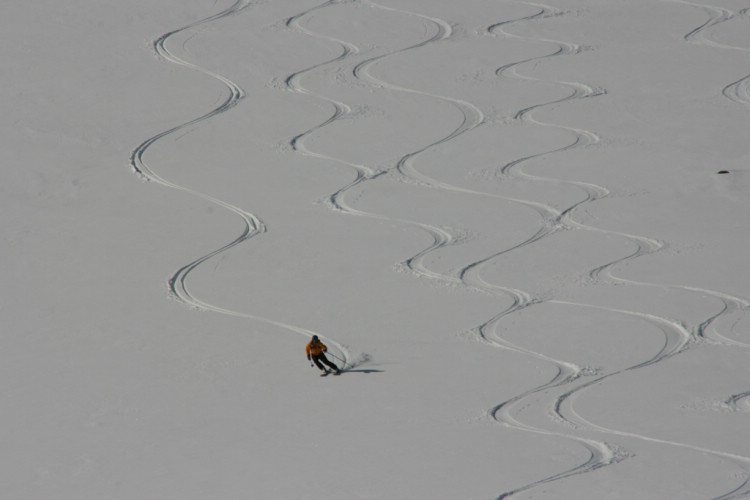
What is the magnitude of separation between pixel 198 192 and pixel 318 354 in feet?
16.8

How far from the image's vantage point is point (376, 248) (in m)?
16.6

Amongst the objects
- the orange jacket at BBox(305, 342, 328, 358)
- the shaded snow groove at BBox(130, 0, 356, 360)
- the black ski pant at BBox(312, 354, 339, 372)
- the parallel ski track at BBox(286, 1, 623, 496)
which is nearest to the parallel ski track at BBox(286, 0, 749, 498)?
the parallel ski track at BBox(286, 1, 623, 496)

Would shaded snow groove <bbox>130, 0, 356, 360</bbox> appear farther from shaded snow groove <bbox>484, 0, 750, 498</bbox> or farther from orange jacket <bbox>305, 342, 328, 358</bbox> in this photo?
shaded snow groove <bbox>484, 0, 750, 498</bbox>

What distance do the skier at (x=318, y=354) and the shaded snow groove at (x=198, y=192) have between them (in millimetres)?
380

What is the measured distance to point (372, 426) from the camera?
1266 cm

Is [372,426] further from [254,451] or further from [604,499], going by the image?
[604,499]

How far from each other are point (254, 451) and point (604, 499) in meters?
3.25

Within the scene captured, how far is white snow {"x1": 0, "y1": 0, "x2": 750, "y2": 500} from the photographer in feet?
39.9

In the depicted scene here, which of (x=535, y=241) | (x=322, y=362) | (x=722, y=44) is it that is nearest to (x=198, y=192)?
(x=535, y=241)

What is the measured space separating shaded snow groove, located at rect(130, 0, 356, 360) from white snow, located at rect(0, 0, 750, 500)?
5 cm

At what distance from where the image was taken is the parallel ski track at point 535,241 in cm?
1238

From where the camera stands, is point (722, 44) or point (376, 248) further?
point (722, 44)

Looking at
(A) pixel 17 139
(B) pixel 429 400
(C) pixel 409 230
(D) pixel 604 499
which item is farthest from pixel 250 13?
(D) pixel 604 499

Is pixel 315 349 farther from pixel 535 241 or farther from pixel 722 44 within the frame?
pixel 722 44
